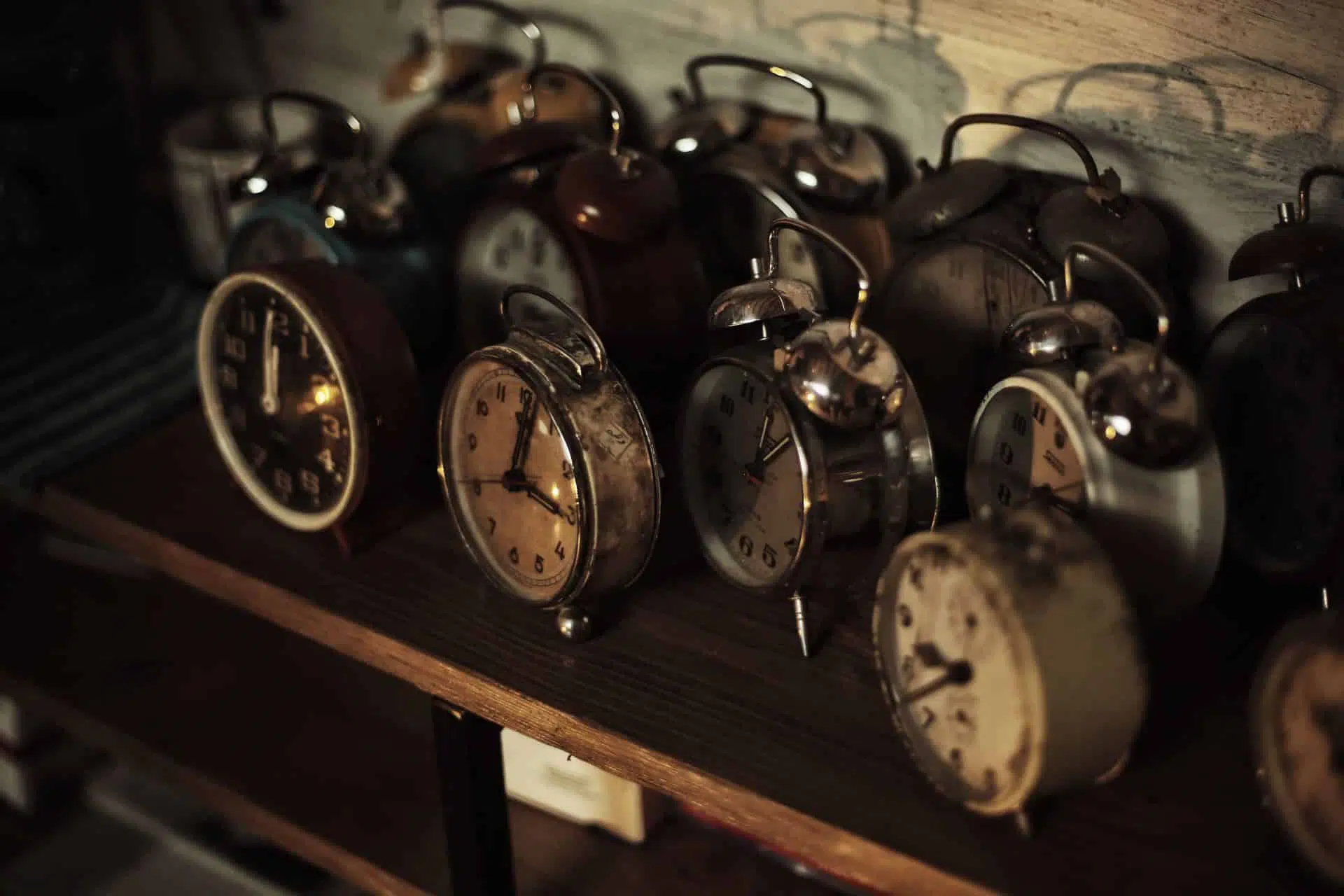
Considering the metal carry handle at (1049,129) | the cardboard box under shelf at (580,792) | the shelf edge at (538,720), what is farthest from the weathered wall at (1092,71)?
the cardboard box under shelf at (580,792)

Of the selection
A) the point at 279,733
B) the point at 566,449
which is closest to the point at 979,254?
the point at 566,449

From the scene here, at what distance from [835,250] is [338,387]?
0.48 m

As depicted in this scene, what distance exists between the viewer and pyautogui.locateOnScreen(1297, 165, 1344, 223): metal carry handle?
99 centimetres

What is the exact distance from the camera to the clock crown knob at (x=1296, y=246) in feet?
3.17

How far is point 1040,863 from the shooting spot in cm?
86

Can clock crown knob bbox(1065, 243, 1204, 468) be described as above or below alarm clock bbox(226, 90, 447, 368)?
above

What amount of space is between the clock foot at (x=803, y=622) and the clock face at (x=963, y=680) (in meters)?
0.12

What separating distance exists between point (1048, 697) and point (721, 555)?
0.35m

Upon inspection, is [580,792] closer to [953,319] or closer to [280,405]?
[280,405]

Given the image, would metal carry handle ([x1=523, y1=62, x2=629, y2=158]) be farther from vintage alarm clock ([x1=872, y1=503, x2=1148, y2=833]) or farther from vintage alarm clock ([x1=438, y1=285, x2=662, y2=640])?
vintage alarm clock ([x1=872, y1=503, x2=1148, y2=833])

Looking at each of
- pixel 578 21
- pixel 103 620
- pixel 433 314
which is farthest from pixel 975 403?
pixel 103 620

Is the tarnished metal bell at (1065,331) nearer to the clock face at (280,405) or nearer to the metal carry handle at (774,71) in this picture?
the metal carry handle at (774,71)

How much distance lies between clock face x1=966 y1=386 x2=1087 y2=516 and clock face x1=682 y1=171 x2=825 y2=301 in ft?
0.86

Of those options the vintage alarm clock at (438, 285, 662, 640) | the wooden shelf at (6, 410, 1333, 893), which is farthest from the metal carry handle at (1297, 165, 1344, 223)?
the vintage alarm clock at (438, 285, 662, 640)
